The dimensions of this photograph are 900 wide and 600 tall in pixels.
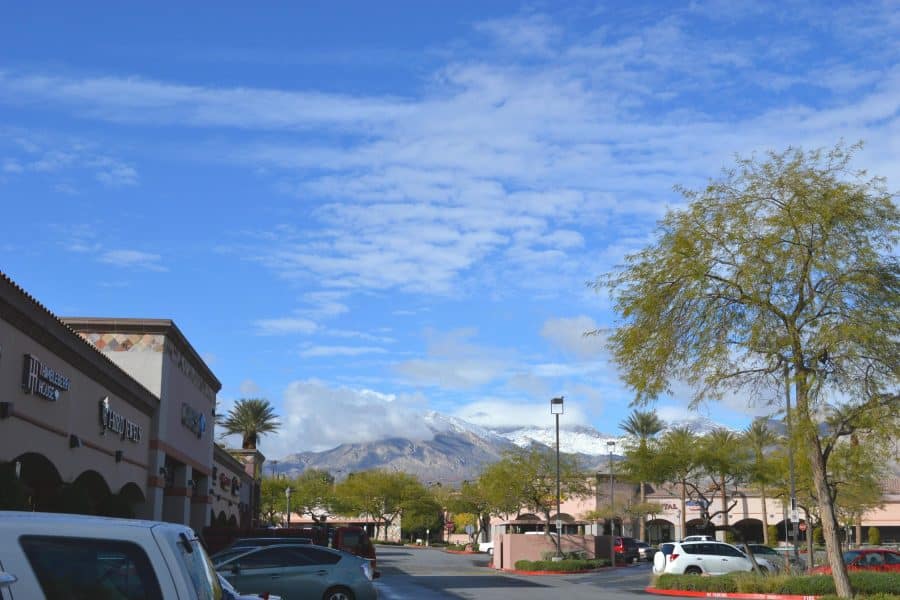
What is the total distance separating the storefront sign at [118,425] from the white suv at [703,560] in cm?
1986

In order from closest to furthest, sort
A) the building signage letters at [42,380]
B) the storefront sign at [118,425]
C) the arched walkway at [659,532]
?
1. the building signage letters at [42,380]
2. the storefront sign at [118,425]
3. the arched walkway at [659,532]

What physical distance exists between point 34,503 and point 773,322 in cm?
1811

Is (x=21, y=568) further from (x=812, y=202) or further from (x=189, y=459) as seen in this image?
(x=189, y=459)

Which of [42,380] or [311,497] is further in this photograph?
[311,497]

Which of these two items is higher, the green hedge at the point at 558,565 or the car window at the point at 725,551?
the car window at the point at 725,551

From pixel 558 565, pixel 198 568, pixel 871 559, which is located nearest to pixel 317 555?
pixel 198 568

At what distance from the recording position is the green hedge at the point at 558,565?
48.5 m

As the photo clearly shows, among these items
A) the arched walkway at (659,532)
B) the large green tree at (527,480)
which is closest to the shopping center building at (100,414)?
the large green tree at (527,480)

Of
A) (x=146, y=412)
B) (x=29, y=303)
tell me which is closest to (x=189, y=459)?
(x=146, y=412)

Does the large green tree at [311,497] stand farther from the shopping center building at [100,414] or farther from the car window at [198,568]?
the car window at [198,568]

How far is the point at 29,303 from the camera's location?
59.9ft

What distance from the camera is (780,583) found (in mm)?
29062

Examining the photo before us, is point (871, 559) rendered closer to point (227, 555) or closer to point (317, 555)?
point (317, 555)

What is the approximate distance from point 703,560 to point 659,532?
188 feet
